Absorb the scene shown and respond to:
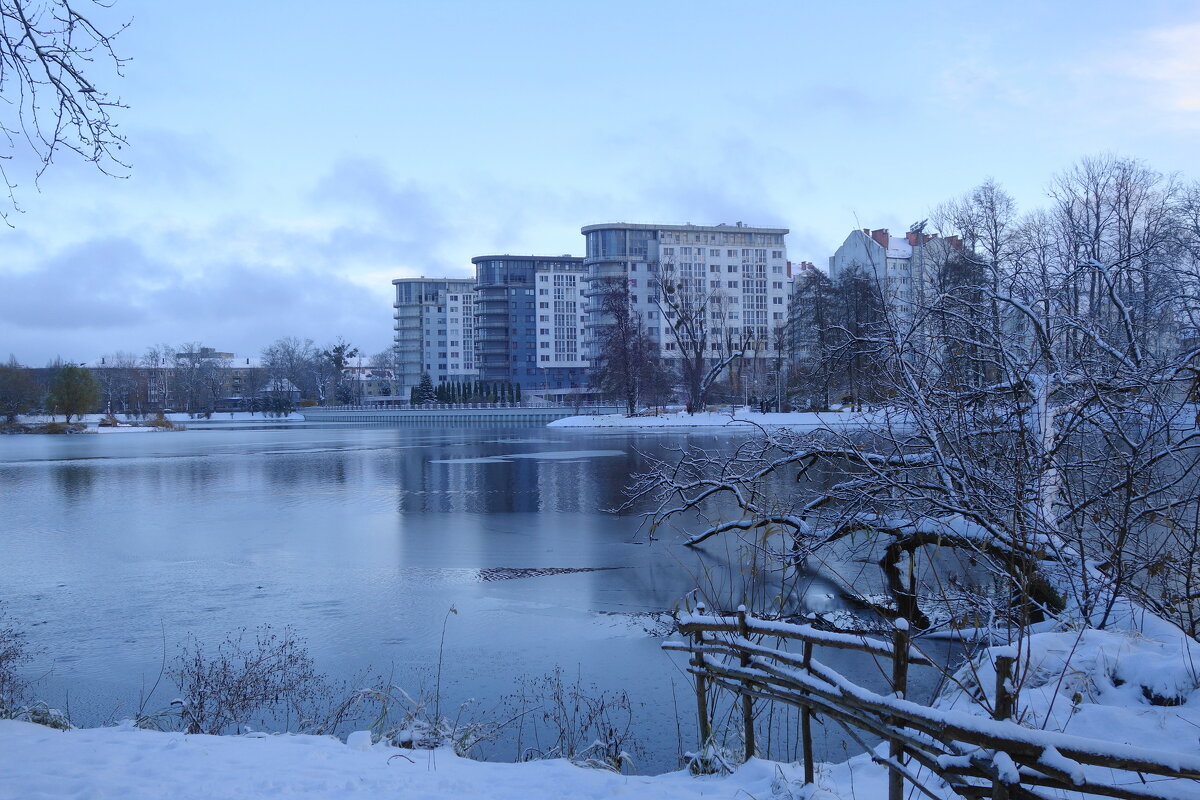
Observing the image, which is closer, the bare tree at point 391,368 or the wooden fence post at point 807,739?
the wooden fence post at point 807,739

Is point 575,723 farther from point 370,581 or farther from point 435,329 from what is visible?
point 435,329

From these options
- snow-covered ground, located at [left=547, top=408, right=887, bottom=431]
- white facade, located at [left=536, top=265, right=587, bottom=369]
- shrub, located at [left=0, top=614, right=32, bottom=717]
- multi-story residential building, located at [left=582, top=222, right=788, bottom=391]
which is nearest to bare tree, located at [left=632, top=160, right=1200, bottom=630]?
shrub, located at [left=0, top=614, right=32, bottom=717]

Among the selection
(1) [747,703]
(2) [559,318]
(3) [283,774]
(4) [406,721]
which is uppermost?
(2) [559,318]

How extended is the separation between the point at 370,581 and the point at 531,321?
4436 inches

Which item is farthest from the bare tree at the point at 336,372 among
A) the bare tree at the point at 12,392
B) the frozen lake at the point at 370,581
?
the frozen lake at the point at 370,581

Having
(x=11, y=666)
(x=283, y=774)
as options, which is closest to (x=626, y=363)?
(x=11, y=666)

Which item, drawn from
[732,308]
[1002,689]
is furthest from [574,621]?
[732,308]

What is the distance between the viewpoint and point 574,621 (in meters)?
11.2

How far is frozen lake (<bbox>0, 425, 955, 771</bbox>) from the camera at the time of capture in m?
9.36

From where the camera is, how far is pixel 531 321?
4943 inches

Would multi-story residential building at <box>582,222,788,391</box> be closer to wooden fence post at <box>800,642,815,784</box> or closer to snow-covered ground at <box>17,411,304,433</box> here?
snow-covered ground at <box>17,411,304,433</box>

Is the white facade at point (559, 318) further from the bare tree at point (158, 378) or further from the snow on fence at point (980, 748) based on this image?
the snow on fence at point (980, 748)

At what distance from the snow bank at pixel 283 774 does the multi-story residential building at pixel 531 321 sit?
372 feet

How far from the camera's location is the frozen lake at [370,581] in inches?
368
